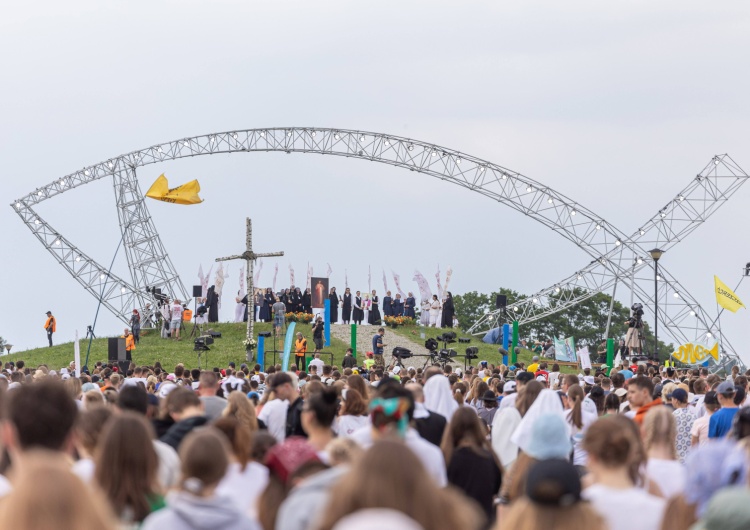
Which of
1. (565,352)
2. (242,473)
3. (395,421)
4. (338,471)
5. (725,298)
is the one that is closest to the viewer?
(338,471)

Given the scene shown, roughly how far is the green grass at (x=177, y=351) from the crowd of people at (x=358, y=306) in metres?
1.64

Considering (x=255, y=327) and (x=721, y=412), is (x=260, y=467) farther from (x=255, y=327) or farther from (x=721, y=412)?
(x=255, y=327)

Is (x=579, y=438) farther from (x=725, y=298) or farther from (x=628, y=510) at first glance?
(x=725, y=298)

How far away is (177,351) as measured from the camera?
45500mm

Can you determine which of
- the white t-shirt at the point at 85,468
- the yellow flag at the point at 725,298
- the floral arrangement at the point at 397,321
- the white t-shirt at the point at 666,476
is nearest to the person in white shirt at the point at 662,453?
the white t-shirt at the point at 666,476

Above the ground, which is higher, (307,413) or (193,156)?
(193,156)

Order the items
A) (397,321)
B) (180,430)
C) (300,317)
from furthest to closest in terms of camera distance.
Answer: (397,321) → (300,317) → (180,430)

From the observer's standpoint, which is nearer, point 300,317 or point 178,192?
point 178,192

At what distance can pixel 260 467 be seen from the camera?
801 cm

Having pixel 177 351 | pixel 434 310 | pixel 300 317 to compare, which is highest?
pixel 434 310

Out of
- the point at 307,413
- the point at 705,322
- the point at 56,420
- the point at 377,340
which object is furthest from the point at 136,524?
the point at 705,322

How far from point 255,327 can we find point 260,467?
138 feet

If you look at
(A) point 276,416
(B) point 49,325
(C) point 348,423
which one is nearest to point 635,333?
(B) point 49,325

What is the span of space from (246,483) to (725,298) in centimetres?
3350
